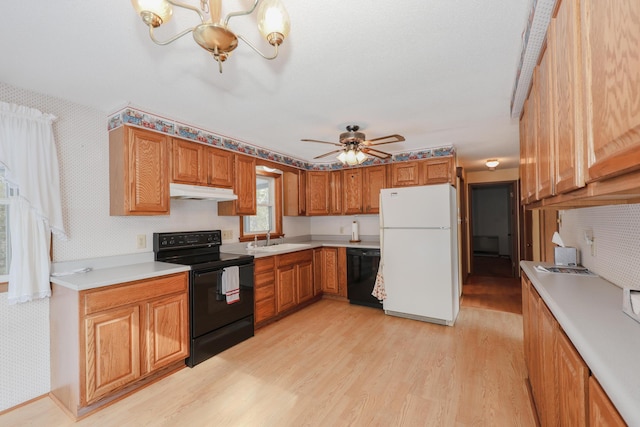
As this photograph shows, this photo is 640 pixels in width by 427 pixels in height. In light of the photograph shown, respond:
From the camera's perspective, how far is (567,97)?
3.46 ft

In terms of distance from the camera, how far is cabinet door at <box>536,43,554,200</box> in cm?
130

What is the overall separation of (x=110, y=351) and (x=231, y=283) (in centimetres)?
104

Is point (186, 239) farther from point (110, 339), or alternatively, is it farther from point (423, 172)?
point (423, 172)

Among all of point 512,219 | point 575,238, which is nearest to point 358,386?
point 575,238

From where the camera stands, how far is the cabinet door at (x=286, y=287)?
3492 millimetres

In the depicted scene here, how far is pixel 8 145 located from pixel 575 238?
414 cm

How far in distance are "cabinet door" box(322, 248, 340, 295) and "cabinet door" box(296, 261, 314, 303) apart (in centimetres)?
28

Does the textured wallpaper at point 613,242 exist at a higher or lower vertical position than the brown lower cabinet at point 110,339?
higher

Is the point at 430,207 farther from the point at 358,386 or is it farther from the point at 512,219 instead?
the point at 512,219

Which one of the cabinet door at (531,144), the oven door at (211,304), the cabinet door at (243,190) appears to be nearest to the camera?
the cabinet door at (531,144)

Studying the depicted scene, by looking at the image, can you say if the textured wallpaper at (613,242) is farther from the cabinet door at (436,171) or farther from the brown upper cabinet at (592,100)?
the cabinet door at (436,171)

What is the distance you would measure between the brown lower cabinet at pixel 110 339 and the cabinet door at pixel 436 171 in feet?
10.4

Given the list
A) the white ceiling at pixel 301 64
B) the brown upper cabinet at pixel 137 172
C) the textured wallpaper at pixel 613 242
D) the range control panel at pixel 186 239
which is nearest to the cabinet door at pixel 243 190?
the range control panel at pixel 186 239

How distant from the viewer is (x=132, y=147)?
237 centimetres
